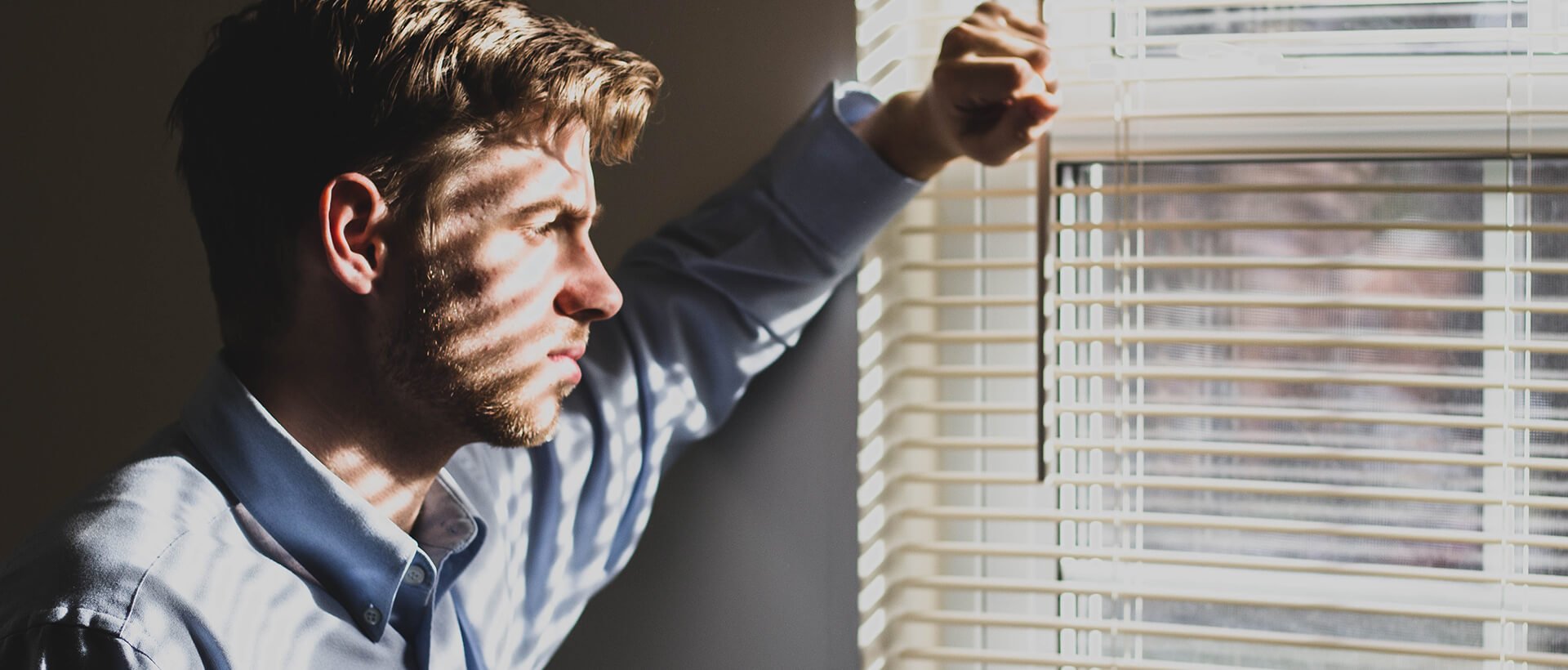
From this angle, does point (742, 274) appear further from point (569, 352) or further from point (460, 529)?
point (460, 529)

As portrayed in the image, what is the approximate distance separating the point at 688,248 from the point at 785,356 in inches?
5.5

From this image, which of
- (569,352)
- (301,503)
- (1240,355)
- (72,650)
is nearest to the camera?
(72,650)

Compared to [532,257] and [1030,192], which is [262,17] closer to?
[532,257]

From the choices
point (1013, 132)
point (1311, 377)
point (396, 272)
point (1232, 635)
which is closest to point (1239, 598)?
point (1232, 635)

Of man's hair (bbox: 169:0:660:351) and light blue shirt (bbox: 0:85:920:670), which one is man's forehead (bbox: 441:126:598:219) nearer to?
man's hair (bbox: 169:0:660:351)

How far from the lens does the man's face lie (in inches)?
40.1

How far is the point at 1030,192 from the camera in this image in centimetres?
115

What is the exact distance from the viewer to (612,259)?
4.24 ft

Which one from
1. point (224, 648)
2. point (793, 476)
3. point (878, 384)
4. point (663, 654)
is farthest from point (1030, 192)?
point (224, 648)

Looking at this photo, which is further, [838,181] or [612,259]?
[612,259]

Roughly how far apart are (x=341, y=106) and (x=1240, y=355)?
0.82 meters

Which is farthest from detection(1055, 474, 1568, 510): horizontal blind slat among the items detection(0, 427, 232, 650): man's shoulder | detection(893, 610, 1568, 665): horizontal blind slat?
detection(0, 427, 232, 650): man's shoulder

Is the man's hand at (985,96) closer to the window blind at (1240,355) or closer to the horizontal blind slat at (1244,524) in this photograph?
the window blind at (1240,355)

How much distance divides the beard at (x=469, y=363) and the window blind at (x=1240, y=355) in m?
0.32
